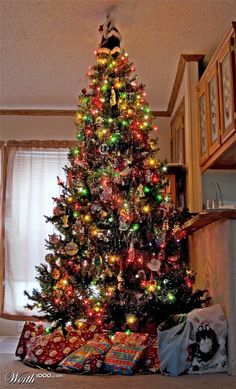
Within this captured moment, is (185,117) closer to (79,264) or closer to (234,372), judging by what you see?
(79,264)

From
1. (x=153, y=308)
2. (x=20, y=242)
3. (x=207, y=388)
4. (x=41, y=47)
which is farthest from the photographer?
(x=20, y=242)

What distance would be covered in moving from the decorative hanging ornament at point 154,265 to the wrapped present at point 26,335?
856 millimetres

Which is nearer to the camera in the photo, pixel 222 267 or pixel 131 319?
pixel 222 267

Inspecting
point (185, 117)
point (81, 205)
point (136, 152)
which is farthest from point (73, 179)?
point (185, 117)

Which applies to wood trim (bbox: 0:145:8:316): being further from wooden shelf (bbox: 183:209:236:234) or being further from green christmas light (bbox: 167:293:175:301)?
wooden shelf (bbox: 183:209:236:234)

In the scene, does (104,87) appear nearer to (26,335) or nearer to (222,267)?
(222,267)

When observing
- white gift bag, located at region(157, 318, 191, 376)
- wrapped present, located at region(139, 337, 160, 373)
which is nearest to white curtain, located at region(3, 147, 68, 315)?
wrapped present, located at region(139, 337, 160, 373)

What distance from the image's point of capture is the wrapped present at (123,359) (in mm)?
2139

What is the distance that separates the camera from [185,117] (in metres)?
3.95

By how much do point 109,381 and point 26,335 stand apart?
85 centimetres

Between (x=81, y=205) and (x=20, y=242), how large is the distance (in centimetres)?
181

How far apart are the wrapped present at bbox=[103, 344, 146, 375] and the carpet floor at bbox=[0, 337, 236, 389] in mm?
63

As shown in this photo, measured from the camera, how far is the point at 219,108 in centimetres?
308

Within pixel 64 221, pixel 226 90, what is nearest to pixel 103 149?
pixel 64 221
